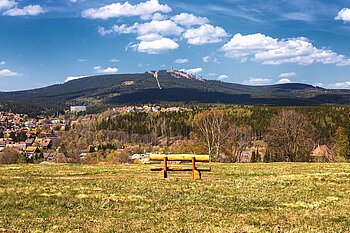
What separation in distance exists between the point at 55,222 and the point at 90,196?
17.3 ft

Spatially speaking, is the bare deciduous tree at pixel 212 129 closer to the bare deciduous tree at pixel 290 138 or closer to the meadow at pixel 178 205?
the bare deciduous tree at pixel 290 138

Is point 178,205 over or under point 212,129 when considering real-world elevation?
under

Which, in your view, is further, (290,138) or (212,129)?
(212,129)

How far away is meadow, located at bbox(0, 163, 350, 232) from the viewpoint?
500 inches

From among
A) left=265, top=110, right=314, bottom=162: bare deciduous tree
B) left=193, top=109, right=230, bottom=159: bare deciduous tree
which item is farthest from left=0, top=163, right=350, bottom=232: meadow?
left=193, top=109, right=230, bottom=159: bare deciduous tree

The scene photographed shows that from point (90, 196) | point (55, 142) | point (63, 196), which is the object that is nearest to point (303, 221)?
point (90, 196)

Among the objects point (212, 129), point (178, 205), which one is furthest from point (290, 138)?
point (178, 205)

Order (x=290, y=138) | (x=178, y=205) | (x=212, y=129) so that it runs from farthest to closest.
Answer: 1. (x=212, y=129)
2. (x=290, y=138)
3. (x=178, y=205)

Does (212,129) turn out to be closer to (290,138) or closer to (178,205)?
(290,138)

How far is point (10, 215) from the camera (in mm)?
14273

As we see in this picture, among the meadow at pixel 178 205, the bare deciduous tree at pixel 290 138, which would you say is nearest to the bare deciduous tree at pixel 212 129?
the bare deciduous tree at pixel 290 138

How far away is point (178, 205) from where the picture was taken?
1656 centimetres

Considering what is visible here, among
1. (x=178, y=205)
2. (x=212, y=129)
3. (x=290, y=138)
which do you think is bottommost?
(x=290, y=138)

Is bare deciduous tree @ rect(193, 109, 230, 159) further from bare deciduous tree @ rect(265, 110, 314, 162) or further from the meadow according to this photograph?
the meadow
